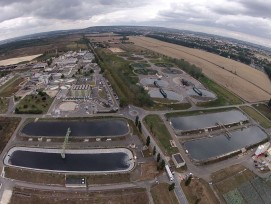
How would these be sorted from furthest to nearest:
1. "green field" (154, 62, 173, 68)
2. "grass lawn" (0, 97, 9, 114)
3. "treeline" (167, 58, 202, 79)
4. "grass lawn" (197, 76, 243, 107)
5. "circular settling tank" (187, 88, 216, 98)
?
1. "green field" (154, 62, 173, 68)
2. "treeline" (167, 58, 202, 79)
3. "circular settling tank" (187, 88, 216, 98)
4. "grass lawn" (197, 76, 243, 107)
5. "grass lawn" (0, 97, 9, 114)

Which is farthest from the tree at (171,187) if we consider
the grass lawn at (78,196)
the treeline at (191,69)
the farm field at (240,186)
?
the treeline at (191,69)

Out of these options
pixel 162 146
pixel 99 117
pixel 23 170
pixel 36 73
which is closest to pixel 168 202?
pixel 162 146

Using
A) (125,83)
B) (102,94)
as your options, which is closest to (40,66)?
(102,94)

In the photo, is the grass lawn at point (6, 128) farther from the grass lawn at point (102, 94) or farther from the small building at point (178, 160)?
the small building at point (178, 160)

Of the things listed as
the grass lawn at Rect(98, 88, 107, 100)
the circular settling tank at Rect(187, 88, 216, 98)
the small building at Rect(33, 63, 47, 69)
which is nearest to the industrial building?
the grass lawn at Rect(98, 88, 107, 100)

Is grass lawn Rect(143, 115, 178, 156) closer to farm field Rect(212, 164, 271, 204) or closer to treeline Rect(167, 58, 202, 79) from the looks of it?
farm field Rect(212, 164, 271, 204)

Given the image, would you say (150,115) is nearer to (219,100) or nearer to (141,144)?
(141,144)

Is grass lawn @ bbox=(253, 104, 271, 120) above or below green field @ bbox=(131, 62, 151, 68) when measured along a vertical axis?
below
